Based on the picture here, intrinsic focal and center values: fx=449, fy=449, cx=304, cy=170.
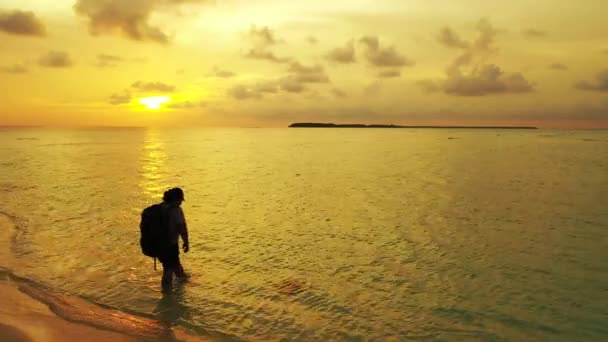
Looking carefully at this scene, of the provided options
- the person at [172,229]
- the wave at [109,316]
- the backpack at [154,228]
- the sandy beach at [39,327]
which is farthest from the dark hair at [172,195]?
the sandy beach at [39,327]

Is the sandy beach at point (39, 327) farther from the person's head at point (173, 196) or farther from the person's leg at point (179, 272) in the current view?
the person's head at point (173, 196)

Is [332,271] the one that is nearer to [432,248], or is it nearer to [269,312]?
[269,312]

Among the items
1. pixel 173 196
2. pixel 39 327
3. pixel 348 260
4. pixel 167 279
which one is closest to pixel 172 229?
pixel 173 196

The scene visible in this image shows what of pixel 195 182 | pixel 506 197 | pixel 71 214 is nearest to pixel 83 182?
pixel 195 182

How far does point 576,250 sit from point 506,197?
42.6 feet

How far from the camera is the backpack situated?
10539 mm

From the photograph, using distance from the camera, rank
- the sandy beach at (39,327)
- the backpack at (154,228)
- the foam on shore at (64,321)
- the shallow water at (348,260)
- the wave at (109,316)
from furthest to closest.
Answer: the backpack at (154,228) < the shallow water at (348,260) < the wave at (109,316) < the foam on shore at (64,321) < the sandy beach at (39,327)

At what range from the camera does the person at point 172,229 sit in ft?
34.9

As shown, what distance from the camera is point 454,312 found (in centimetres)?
1094

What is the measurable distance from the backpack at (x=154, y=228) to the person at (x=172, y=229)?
0.24 feet

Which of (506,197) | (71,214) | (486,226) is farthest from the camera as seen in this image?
(506,197)

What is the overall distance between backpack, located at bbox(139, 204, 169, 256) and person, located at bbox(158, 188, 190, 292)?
2.9 inches

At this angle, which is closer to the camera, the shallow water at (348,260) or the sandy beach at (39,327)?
the sandy beach at (39,327)

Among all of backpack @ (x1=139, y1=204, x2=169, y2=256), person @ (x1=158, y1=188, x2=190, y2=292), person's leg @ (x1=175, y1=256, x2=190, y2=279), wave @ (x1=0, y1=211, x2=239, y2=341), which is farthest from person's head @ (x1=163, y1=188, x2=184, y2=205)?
wave @ (x1=0, y1=211, x2=239, y2=341)
